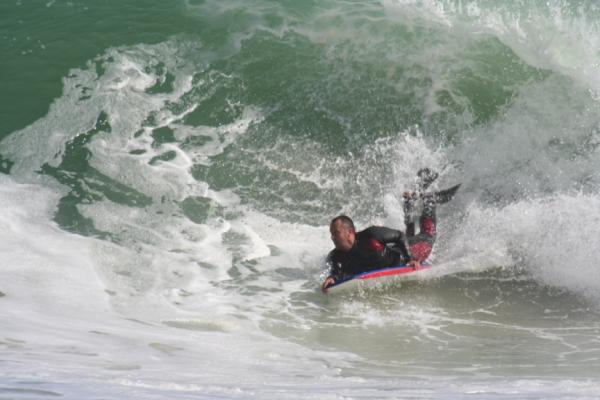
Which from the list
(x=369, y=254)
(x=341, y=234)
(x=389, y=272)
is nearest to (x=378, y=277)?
(x=389, y=272)

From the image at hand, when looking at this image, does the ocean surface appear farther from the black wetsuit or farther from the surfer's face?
the surfer's face

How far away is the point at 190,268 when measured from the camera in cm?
725

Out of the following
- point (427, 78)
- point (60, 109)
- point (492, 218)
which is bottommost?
point (492, 218)

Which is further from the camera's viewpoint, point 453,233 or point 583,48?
point 583,48

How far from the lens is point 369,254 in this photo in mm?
7125

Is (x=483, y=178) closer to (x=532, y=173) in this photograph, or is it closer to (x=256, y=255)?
(x=532, y=173)

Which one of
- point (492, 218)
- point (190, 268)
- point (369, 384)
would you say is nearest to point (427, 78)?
point (492, 218)

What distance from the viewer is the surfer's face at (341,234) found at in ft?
22.4

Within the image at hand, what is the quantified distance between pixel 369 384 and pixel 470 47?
27.0ft

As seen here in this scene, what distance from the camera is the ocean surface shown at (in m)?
4.41

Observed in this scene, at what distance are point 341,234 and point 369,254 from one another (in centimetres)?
46

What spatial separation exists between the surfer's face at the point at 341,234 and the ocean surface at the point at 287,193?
0.47m

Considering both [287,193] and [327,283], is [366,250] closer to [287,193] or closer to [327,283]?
[327,283]

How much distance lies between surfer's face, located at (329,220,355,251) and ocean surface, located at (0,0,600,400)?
474mm
